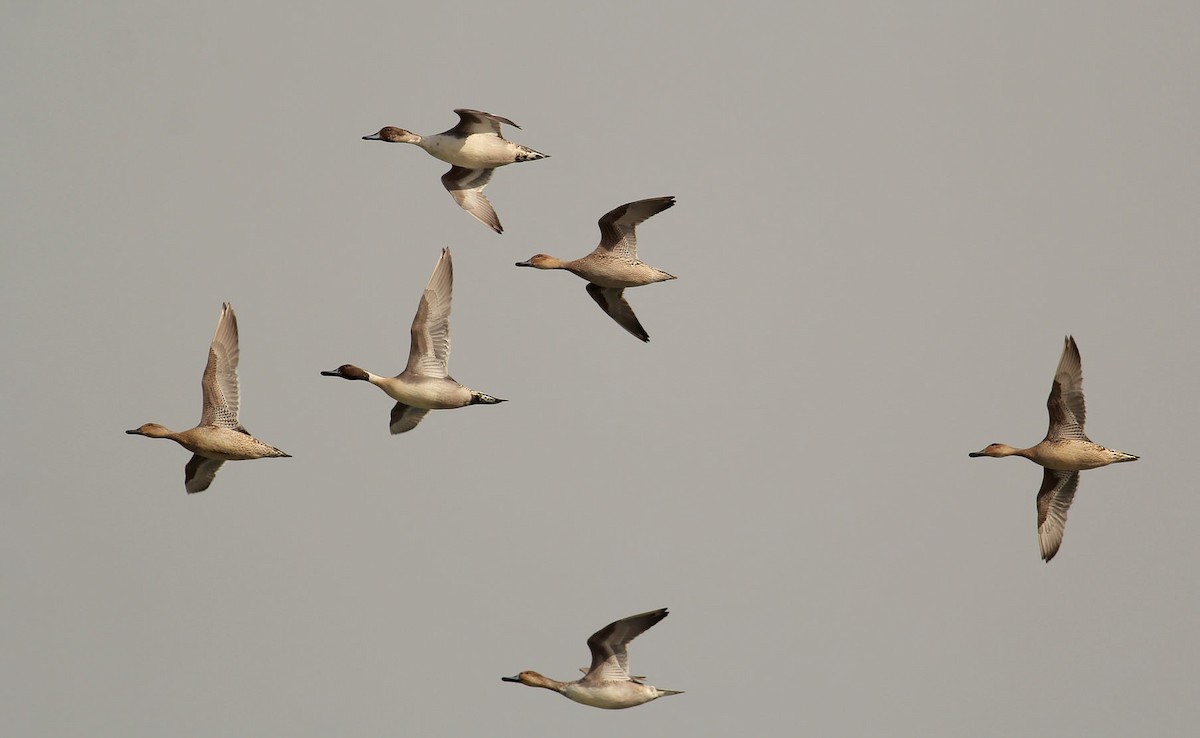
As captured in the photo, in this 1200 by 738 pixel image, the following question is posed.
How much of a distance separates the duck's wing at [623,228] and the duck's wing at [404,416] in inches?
182

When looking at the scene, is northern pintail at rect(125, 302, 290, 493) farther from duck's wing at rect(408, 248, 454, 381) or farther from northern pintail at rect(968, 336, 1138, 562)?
northern pintail at rect(968, 336, 1138, 562)

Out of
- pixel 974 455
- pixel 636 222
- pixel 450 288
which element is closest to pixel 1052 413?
pixel 974 455

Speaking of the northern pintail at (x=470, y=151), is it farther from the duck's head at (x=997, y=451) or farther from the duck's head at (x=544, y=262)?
the duck's head at (x=997, y=451)

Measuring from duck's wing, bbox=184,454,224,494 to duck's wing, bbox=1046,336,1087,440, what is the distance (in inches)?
593

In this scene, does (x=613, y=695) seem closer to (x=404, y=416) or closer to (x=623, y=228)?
(x=404, y=416)

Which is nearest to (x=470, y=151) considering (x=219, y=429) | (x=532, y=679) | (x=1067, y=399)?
(x=219, y=429)

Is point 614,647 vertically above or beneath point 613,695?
above

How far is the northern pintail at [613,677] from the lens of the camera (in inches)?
1223

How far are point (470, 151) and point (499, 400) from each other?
5259mm

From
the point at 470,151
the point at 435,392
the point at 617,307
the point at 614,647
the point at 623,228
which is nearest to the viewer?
the point at 614,647

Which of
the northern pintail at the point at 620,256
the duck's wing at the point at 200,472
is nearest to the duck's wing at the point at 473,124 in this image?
the northern pintail at the point at 620,256

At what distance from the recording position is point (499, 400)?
1325 inches

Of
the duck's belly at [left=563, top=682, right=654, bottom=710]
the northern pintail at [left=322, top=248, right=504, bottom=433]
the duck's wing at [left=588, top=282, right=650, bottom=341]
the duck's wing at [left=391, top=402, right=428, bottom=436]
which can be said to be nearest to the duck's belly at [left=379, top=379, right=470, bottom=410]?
the northern pintail at [left=322, top=248, right=504, bottom=433]

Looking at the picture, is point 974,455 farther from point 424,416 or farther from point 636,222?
point 424,416
